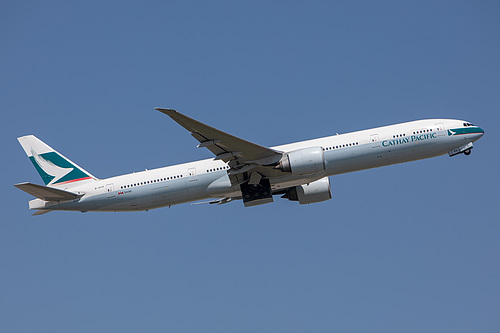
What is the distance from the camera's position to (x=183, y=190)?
139 ft

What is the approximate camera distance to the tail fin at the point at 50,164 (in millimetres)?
45844

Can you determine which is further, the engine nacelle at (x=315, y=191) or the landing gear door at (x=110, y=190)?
the engine nacelle at (x=315, y=191)

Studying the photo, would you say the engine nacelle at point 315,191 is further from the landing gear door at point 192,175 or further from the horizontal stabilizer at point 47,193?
the horizontal stabilizer at point 47,193

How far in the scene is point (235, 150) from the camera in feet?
132

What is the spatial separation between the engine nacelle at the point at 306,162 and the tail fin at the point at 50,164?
1500 cm

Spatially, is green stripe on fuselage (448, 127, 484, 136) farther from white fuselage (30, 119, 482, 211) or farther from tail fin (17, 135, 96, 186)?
tail fin (17, 135, 96, 186)

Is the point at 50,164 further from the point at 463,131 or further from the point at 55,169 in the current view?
the point at 463,131

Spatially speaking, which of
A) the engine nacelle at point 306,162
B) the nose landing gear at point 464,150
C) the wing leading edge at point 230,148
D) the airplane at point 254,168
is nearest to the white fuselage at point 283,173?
the airplane at point 254,168

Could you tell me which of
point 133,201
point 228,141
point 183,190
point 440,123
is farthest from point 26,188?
point 440,123

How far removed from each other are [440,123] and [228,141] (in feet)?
47.9

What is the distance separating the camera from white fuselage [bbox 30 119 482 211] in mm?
41125

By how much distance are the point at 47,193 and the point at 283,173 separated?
53.1 ft

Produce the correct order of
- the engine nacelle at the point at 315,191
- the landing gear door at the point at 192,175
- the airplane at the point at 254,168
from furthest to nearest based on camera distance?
the engine nacelle at the point at 315,191 → the landing gear door at the point at 192,175 → the airplane at the point at 254,168

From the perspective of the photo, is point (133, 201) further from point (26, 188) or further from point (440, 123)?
point (440, 123)
